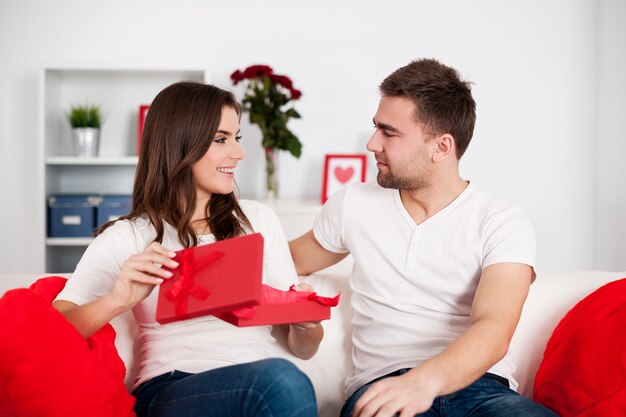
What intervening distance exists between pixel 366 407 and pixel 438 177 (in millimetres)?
680

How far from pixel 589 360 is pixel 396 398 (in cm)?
50

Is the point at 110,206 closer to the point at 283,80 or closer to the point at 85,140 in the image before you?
the point at 85,140

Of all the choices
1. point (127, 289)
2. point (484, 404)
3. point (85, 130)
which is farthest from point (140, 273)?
point (85, 130)

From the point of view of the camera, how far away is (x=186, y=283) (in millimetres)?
1286

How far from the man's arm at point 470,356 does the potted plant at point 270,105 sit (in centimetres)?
210

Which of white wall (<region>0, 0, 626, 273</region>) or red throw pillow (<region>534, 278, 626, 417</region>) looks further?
white wall (<region>0, 0, 626, 273</region>)

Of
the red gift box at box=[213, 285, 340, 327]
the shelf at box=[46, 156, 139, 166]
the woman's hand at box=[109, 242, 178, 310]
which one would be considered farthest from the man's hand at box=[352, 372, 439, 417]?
the shelf at box=[46, 156, 139, 166]

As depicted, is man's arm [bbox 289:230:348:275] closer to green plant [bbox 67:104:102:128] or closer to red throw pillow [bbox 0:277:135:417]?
red throw pillow [bbox 0:277:135:417]

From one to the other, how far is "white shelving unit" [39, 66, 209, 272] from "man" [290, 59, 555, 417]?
6.96 ft

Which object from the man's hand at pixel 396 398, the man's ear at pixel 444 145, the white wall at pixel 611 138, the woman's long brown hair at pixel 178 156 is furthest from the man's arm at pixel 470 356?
the white wall at pixel 611 138

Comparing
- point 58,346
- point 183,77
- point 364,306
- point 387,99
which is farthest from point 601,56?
point 58,346

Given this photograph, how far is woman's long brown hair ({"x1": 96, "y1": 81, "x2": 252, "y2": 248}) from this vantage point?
5.48ft

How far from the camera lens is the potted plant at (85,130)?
365cm

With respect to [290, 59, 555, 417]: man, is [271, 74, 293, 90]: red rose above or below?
above
